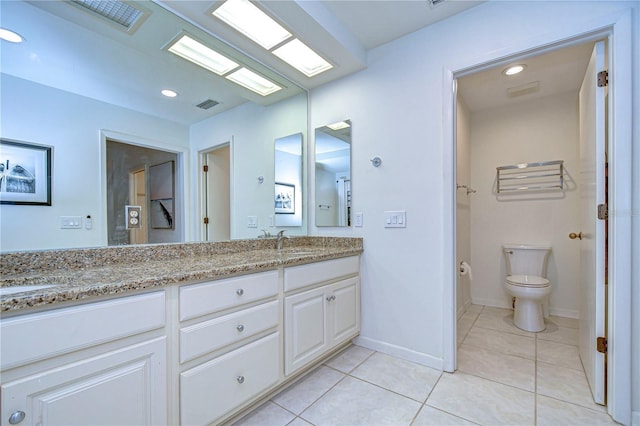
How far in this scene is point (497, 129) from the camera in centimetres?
321

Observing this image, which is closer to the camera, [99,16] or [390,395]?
[99,16]

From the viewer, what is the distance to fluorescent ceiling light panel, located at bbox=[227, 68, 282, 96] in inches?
80.7

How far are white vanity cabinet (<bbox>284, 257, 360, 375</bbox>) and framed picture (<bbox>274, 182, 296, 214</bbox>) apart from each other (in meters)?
0.76

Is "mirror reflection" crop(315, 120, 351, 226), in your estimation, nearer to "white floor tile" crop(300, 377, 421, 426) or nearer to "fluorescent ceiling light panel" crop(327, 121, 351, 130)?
"fluorescent ceiling light panel" crop(327, 121, 351, 130)

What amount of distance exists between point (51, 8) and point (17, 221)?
1.00 m

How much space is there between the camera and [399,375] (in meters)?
1.79

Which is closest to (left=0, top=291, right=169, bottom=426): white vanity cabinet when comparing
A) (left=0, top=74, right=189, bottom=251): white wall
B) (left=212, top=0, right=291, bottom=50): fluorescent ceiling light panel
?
(left=0, top=74, right=189, bottom=251): white wall

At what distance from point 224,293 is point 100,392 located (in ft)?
1.66

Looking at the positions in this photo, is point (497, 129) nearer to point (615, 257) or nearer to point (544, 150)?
point (544, 150)

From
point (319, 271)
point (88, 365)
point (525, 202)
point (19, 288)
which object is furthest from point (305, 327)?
point (525, 202)

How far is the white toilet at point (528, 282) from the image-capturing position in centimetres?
242

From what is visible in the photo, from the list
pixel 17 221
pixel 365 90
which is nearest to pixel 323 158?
pixel 365 90

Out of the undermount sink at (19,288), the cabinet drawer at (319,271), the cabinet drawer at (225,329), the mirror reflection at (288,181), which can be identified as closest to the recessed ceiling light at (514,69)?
the mirror reflection at (288,181)

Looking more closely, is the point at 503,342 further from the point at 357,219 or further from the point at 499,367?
the point at 357,219
